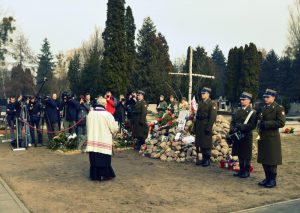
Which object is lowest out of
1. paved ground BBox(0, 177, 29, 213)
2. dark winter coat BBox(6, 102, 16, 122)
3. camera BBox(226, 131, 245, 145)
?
paved ground BBox(0, 177, 29, 213)

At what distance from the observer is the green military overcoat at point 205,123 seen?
10070mm

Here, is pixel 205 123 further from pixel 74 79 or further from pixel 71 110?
pixel 74 79

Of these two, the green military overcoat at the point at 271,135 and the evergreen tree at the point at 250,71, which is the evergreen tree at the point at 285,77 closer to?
the evergreen tree at the point at 250,71

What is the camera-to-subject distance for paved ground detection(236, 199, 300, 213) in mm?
6191

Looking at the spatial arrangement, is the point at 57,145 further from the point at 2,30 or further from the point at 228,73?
the point at 228,73

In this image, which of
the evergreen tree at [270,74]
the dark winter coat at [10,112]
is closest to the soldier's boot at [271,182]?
the dark winter coat at [10,112]

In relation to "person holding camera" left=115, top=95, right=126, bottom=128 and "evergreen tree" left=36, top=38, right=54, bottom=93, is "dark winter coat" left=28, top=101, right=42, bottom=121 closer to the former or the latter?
"person holding camera" left=115, top=95, right=126, bottom=128

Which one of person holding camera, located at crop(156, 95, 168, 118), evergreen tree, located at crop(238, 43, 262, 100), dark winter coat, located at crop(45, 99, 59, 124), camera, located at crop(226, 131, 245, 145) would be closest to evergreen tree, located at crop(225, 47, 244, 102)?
evergreen tree, located at crop(238, 43, 262, 100)

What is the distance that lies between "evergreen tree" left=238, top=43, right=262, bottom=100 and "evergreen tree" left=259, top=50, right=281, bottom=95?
8.77m

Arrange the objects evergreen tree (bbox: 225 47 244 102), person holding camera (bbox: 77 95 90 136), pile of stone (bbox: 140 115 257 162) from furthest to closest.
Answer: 1. evergreen tree (bbox: 225 47 244 102)
2. person holding camera (bbox: 77 95 90 136)
3. pile of stone (bbox: 140 115 257 162)

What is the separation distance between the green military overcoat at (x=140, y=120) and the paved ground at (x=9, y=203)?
5932mm

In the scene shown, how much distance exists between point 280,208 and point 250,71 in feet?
128

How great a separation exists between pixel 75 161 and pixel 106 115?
3302 mm

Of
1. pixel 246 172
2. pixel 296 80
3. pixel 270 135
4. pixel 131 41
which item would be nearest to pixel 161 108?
pixel 246 172
